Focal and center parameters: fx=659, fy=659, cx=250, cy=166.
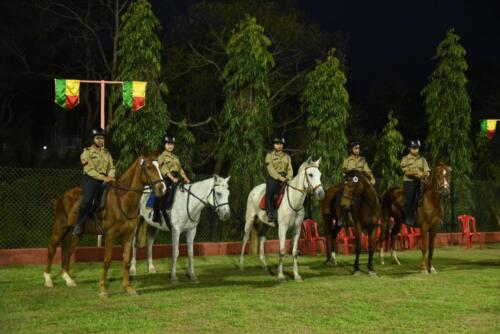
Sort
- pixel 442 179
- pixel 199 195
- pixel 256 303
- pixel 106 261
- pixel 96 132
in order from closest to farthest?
1. pixel 256 303
2. pixel 106 261
3. pixel 96 132
4. pixel 199 195
5. pixel 442 179

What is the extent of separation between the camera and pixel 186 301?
10141mm

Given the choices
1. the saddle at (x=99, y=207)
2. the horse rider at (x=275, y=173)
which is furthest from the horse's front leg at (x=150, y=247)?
the saddle at (x=99, y=207)

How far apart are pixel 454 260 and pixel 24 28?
78.5 feet

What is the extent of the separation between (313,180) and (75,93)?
22.0 feet

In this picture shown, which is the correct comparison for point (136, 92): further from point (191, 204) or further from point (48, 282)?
point (48, 282)

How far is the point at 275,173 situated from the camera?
45.4 feet

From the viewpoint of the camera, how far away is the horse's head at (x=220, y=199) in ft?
41.3

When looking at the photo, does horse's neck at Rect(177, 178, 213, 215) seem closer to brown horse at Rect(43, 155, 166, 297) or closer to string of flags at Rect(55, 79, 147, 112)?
brown horse at Rect(43, 155, 166, 297)

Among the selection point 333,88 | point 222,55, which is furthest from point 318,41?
point 333,88

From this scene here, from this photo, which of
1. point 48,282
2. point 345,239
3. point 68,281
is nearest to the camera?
point 48,282

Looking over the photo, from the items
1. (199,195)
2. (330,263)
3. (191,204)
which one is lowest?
(330,263)

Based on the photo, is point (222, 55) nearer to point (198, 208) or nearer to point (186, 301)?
point (198, 208)

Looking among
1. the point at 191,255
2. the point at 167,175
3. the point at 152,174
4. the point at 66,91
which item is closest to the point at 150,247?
the point at 191,255

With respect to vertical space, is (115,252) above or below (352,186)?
below
